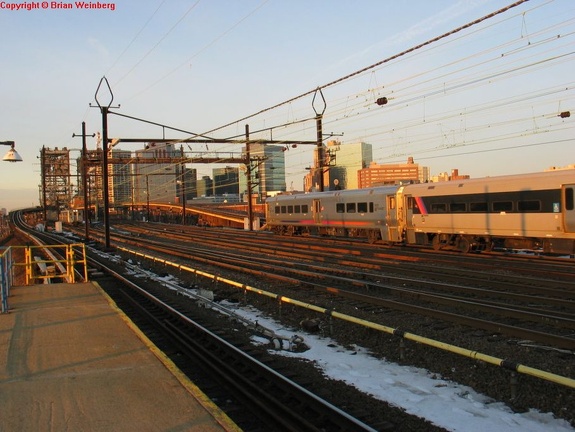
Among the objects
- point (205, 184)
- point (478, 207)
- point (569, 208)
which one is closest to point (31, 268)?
point (478, 207)

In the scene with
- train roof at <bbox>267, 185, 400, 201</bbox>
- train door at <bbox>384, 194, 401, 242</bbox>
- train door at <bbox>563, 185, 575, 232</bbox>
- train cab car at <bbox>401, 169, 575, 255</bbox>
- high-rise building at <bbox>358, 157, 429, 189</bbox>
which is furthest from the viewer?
high-rise building at <bbox>358, 157, 429, 189</bbox>

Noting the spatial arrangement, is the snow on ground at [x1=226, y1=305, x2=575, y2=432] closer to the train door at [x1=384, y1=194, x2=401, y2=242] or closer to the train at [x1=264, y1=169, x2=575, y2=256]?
Answer: the train at [x1=264, y1=169, x2=575, y2=256]

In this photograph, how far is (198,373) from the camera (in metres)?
7.50

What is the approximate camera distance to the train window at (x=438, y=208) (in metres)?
22.6

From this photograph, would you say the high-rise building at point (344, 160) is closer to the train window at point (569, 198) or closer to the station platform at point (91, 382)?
the train window at point (569, 198)

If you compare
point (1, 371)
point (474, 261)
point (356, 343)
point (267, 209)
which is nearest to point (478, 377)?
point (356, 343)

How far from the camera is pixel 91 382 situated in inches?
237

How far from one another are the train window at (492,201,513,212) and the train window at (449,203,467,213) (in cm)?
152

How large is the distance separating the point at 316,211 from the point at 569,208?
1854cm

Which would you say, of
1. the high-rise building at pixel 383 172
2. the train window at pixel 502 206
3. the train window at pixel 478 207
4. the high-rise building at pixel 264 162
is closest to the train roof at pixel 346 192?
the high-rise building at pixel 264 162

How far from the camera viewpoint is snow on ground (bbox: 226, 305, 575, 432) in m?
5.52

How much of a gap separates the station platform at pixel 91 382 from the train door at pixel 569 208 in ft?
49.6

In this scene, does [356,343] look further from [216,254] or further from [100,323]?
[216,254]

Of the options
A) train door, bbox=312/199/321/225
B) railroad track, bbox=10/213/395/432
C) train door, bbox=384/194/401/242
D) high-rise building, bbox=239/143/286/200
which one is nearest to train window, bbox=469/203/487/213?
train door, bbox=384/194/401/242
